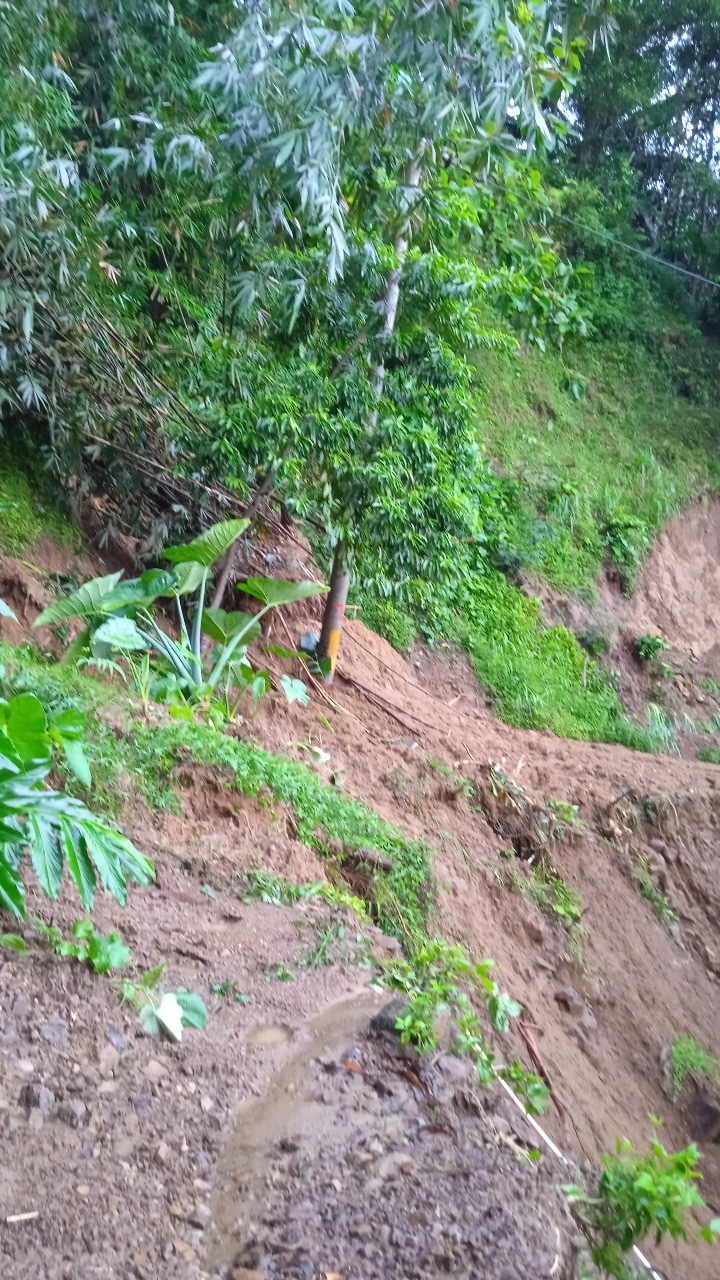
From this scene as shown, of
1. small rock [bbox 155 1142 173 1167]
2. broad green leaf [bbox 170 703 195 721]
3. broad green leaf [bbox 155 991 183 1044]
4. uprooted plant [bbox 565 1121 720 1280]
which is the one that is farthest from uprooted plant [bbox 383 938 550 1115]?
broad green leaf [bbox 170 703 195 721]

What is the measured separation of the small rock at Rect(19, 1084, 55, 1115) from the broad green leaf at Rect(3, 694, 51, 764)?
718mm

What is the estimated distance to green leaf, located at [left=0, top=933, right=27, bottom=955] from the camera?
7.28 ft

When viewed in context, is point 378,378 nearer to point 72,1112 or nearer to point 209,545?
point 209,545

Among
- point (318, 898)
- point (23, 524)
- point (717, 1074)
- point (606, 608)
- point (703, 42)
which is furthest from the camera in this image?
point (703, 42)

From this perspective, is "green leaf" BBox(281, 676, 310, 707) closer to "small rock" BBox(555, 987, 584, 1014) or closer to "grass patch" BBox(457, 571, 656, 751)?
"small rock" BBox(555, 987, 584, 1014)

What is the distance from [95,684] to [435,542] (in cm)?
203

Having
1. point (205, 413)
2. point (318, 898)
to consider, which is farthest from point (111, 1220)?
point (205, 413)

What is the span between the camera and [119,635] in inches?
154

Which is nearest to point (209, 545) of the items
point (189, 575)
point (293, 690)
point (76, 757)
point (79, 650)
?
point (189, 575)

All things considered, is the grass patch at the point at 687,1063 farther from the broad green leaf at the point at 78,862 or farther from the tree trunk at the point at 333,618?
the broad green leaf at the point at 78,862

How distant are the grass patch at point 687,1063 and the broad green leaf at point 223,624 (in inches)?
130

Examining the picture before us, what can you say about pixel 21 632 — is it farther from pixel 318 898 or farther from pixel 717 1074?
pixel 717 1074

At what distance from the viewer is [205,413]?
14.5ft

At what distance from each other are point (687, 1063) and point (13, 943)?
392cm
